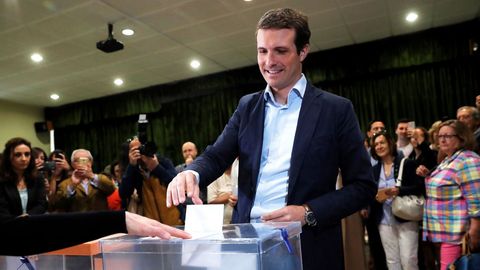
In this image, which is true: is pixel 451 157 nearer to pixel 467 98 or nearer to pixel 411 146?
pixel 411 146

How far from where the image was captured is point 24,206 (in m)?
2.94

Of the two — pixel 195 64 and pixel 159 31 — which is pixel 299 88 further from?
pixel 195 64

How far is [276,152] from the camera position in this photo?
1.13 meters

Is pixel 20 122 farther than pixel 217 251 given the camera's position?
Yes

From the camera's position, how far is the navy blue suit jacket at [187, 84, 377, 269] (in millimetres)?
1044

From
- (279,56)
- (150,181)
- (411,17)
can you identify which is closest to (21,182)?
(150,181)

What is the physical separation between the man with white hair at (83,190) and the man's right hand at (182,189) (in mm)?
2468

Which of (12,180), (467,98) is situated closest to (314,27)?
(467,98)

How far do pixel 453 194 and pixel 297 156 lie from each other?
2.15 metres

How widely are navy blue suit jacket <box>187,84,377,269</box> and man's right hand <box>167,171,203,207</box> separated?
0.09 metres

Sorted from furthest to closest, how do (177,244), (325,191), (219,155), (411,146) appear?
(411,146) → (219,155) → (325,191) → (177,244)

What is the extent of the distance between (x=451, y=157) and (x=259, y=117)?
2152 millimetres

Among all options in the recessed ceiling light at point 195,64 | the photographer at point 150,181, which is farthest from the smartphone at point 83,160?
the recessed ceiling light at point 195,64

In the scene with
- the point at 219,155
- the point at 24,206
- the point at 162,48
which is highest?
the point at 162,48
